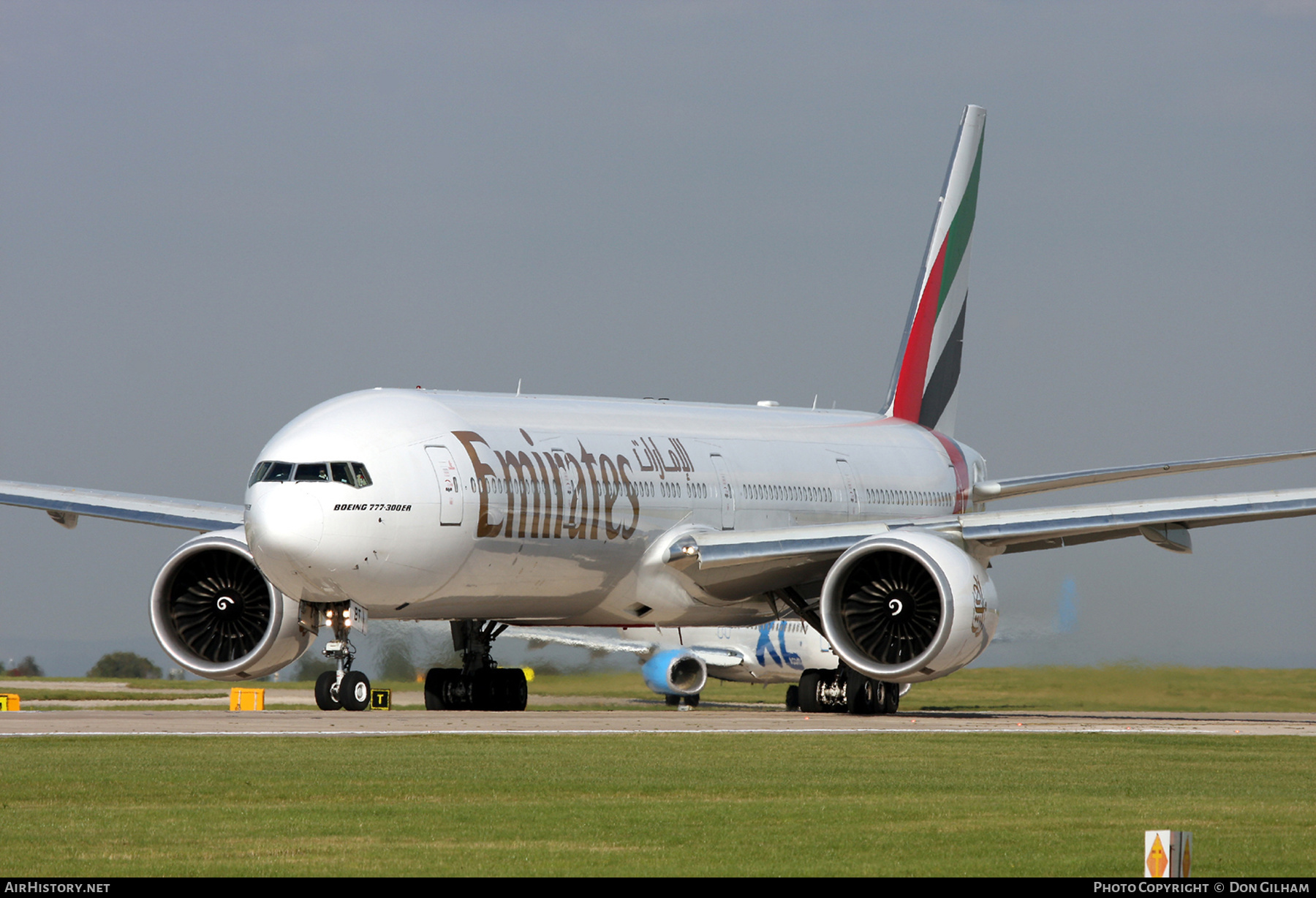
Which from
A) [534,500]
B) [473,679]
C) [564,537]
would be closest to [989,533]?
[564,537]

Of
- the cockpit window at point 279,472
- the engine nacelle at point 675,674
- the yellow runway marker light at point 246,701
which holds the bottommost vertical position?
the yellow runway marker light at point 246,701

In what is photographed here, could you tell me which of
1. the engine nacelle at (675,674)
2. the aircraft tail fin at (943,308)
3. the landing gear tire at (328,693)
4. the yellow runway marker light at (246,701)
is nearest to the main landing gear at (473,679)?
the landing gear tire at (328,693)

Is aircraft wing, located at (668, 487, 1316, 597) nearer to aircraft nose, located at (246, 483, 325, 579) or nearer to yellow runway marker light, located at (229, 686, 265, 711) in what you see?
aircraft nose, located at (246, 483, 325, 579)

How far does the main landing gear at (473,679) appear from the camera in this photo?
1109 inches

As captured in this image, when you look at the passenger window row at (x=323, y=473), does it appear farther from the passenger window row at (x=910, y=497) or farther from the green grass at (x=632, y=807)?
the passenger window row at (x=910, y=497)

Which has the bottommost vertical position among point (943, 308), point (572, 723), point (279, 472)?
point (572, 723)

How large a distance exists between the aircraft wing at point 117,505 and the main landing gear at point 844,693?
8319 millimetres

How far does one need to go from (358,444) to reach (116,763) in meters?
7.19

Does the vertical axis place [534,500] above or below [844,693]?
above

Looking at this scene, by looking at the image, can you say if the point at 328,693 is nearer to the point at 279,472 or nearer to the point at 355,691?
the point at 355,691

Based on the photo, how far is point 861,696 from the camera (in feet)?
90.3

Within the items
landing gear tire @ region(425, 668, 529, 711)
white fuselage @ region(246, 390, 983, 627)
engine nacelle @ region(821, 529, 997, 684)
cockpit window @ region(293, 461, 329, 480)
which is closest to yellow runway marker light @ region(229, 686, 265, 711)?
landing gear tire @ region(425, 668, 529, 711)

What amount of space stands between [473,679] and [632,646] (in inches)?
430
